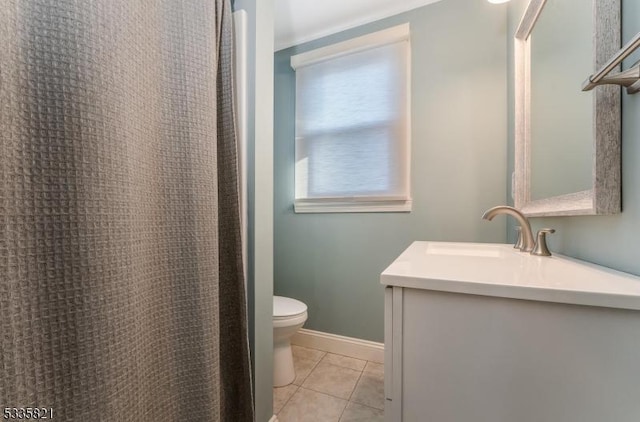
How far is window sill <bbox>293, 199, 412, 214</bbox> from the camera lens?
169cm

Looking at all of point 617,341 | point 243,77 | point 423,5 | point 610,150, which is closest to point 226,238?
point 243,77

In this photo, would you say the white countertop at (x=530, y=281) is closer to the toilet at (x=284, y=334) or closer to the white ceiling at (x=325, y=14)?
the toilet at (x=284, y=334)

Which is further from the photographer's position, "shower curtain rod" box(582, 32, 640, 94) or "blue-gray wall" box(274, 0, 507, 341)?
"blue-gray wall" box(274, 0, 507, 341)

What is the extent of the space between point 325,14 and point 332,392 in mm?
2388

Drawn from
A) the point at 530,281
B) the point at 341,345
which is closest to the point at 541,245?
the point at 530,281

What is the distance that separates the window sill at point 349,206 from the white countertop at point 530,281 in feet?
3.28

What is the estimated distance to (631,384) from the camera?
0.41 m

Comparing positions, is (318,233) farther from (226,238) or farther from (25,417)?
(25,417)

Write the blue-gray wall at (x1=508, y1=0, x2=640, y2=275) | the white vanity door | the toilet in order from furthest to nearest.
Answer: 1. the toilet
2. the blue-gray wall at (x1=508, y1=0, x2=640, y2=275)
3. the white vanity door

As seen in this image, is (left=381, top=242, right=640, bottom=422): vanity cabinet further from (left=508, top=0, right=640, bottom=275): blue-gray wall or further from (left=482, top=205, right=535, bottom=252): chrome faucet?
(left=482, top=205, right=535, bottom=252): chrome faucet

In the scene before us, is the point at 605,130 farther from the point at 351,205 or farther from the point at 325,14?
the point at 325,14

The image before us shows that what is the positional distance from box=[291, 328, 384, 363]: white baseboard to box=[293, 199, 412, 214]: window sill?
897 millimetres

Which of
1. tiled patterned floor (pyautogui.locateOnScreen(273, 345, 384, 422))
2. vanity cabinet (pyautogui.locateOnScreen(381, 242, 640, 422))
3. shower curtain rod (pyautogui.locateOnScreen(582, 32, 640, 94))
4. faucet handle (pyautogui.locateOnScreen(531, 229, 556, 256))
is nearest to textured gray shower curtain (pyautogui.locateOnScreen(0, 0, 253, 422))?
vanity cabinet (pyautogui.locateOnScreen(381, 242, 640, 422))

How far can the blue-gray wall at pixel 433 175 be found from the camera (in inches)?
59.4
